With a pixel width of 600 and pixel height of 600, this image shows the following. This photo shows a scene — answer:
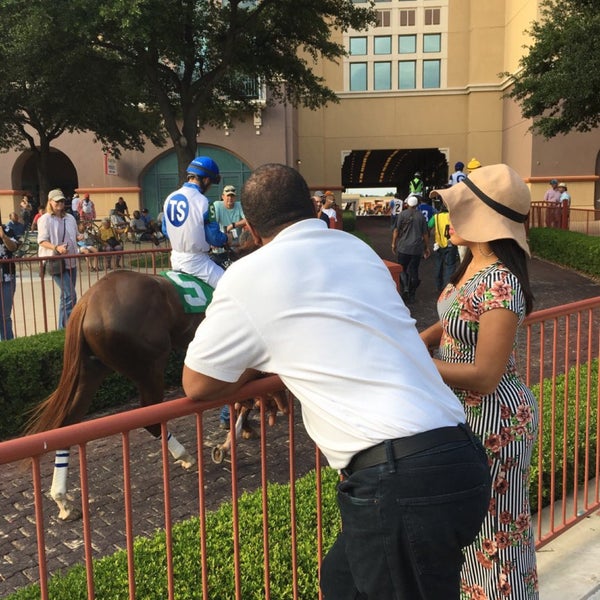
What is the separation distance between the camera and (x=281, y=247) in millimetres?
1701

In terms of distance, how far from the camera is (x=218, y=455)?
5176 mm

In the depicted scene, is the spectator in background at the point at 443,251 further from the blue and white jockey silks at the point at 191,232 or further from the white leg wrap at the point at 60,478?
the white leg wrap at the point at 60,478

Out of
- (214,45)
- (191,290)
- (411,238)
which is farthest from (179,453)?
(214,45)

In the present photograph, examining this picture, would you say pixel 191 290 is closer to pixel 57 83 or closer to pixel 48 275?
pixel 48 275

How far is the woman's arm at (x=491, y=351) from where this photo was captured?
83.0 inches

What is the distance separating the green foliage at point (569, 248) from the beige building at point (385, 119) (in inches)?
414

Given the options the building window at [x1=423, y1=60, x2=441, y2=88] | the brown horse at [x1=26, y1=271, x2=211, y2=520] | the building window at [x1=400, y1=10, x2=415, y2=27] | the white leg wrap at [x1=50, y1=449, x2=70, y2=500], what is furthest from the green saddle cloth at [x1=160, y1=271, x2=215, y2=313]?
the building window at [x1=400, y1=10, x2=415, y2=27]

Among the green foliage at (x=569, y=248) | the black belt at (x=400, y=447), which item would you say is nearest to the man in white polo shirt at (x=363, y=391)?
the black belt at (x=400, y=447)

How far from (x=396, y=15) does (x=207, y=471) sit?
30.5 metres

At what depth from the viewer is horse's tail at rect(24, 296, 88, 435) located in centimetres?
461

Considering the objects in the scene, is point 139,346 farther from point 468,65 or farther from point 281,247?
point 468,65

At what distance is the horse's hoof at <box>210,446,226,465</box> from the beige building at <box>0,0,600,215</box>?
24.5 meters

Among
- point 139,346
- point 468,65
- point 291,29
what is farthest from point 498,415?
point 468,65

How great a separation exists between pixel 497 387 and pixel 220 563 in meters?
1.48
